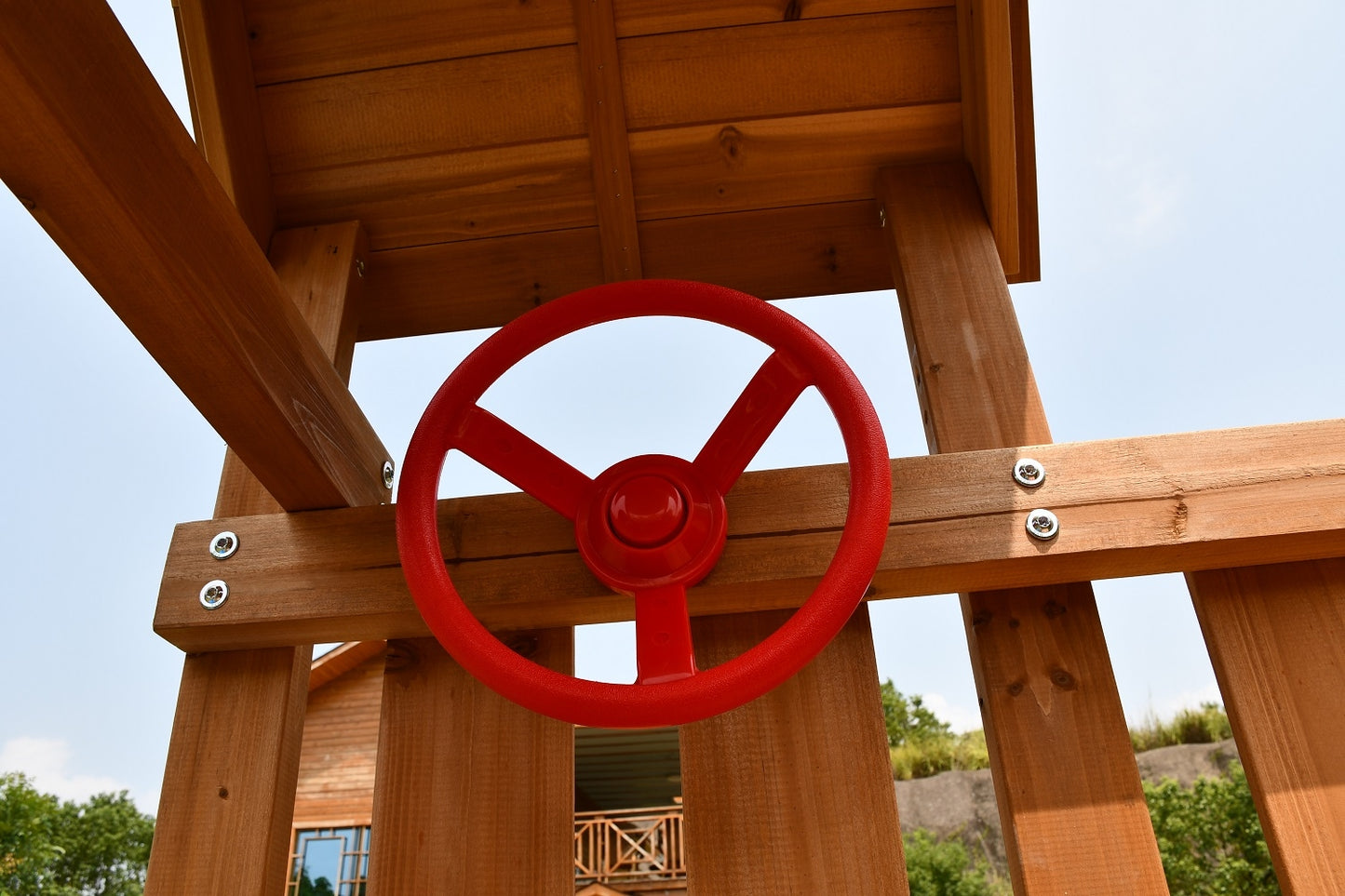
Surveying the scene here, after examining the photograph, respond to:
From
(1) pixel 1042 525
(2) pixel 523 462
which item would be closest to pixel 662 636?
(2) pixel 523 462

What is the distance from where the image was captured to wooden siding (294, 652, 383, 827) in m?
8.41

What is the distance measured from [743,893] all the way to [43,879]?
18.2m

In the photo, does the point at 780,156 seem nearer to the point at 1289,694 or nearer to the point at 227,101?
the point at 227,101

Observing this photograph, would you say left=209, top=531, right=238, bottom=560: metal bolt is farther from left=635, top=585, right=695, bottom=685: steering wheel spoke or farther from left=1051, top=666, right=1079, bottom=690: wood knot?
left=1051, top=666, right=1079, bottom=690: wood knot

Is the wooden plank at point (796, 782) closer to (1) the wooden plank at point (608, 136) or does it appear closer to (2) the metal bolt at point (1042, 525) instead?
(2) the metal bolt at point (1042, 525)

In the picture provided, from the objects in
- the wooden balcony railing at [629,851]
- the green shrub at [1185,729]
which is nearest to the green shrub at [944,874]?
the wooden balcony railing at [629,851]

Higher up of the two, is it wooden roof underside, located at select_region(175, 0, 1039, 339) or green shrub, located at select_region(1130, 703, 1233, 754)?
green shrub, located at select_region(1130, 703, 1233, 754)

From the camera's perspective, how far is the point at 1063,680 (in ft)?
3.34

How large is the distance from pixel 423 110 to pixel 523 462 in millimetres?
734

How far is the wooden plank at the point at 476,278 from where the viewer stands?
1.49 meters

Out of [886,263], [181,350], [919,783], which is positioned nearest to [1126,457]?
[886,263]

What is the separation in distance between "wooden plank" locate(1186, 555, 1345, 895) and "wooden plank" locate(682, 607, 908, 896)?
0.39 m

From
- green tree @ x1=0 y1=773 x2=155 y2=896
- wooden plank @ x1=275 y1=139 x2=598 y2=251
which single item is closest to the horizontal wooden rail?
wooden plank @ x1=275 y1=139 x2=598 y2=251

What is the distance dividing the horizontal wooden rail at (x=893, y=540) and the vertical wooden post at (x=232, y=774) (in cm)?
5
